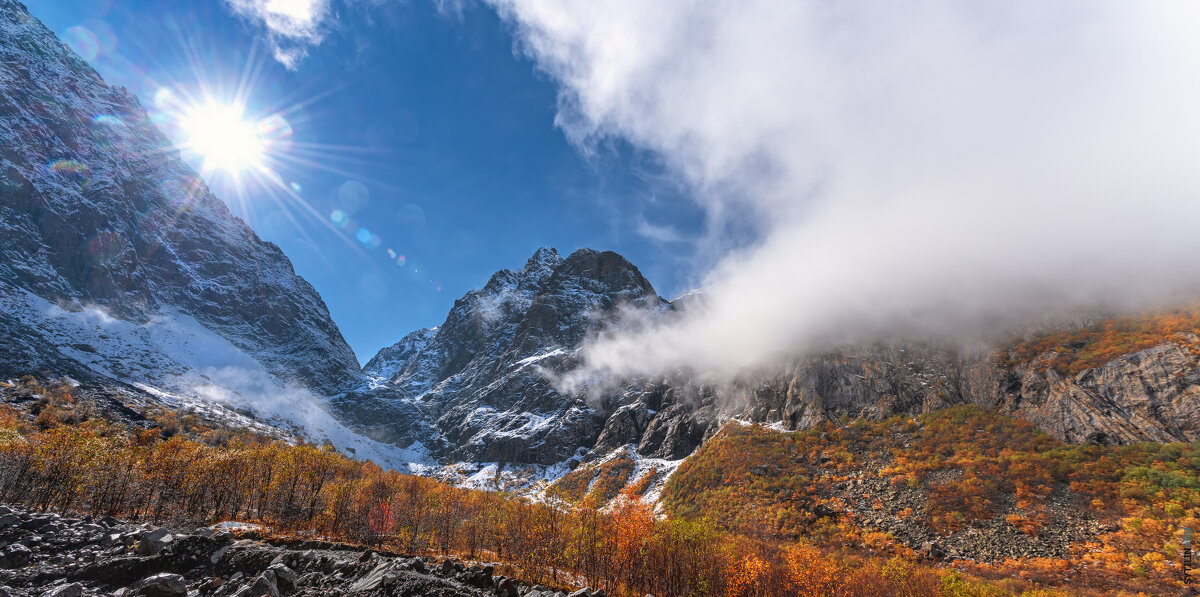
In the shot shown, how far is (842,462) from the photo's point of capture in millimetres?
114000

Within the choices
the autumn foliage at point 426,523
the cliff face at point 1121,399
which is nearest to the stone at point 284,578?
the autumn foliage at point 426,523

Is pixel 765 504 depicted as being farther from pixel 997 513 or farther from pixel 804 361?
pixel 804 361

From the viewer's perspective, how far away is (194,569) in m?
30.5

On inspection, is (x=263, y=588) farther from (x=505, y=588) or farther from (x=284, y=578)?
(x=505, y=588)

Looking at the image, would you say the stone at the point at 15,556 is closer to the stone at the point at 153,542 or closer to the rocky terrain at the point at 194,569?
the rocky terrain at the point at 194,569

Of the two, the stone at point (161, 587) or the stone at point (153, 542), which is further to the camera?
the stone at point (153, 542)

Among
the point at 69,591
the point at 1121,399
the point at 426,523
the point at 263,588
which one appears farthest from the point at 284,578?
the point at 1121,399

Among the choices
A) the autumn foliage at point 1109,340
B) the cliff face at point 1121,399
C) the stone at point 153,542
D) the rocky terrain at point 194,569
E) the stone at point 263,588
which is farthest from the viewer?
the autumn foliage at point 1109,340

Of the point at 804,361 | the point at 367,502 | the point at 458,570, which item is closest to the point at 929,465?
the point at 804,361

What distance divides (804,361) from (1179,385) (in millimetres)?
87120

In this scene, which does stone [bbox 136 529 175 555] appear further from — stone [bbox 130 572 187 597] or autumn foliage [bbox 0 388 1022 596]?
autumn foliage [bbox 0 388 1022 596]

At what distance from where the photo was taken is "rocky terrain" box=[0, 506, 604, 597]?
83.4ft

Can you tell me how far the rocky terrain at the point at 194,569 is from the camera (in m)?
25.4

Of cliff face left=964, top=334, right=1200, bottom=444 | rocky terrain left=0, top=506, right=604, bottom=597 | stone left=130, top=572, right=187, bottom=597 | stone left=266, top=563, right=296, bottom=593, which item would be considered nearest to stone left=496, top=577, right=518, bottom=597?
rocky terrain left=0, top=506, right=604, bottom=597
